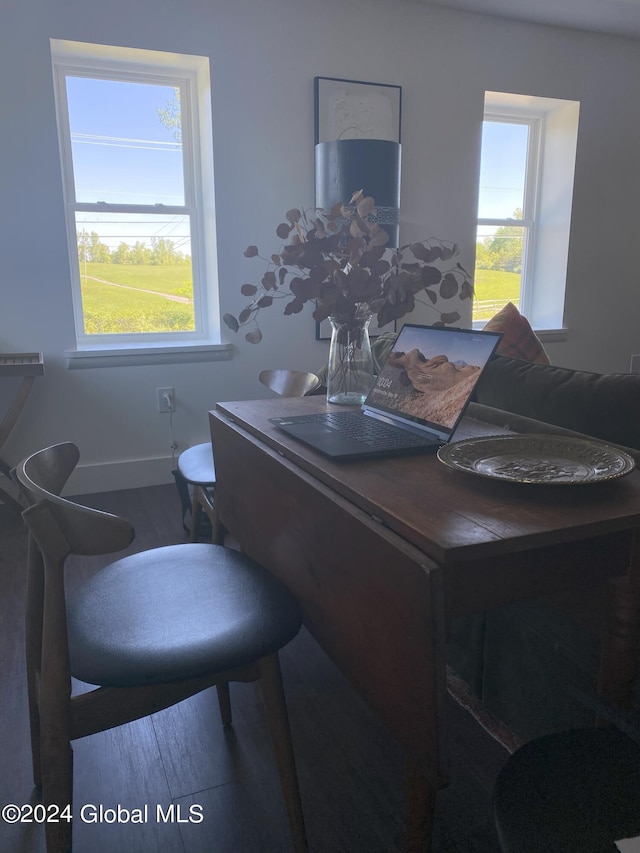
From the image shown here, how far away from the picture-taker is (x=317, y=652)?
180cm

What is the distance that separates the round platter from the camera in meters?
0.92

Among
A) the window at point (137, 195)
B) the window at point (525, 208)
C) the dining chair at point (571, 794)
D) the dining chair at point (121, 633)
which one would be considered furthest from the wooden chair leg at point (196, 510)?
the window at point (525, 208)

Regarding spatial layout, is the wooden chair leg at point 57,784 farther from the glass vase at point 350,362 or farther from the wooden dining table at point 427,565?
the glass vase at point 350,362

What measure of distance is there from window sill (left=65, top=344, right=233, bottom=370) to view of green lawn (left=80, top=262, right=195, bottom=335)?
0.21m

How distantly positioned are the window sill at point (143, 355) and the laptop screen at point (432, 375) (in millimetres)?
1923

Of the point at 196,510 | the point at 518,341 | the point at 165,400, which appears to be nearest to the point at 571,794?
the point at 518,341

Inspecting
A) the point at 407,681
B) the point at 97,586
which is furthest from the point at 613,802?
the point at 97,586

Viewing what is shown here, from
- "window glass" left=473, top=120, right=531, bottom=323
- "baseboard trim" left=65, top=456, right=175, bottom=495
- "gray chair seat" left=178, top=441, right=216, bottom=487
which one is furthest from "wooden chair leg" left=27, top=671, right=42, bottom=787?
"window glass" left=473, top=120, right=531, bottom=323

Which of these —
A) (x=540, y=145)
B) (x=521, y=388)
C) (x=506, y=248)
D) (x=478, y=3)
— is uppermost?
(x=478, y=3)

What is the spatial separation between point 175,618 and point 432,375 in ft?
2.32

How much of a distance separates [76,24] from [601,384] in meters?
2.82

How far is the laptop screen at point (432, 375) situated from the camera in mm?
1208

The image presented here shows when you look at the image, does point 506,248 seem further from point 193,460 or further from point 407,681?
point 407,681

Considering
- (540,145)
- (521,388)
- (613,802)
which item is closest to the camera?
(613,802)
